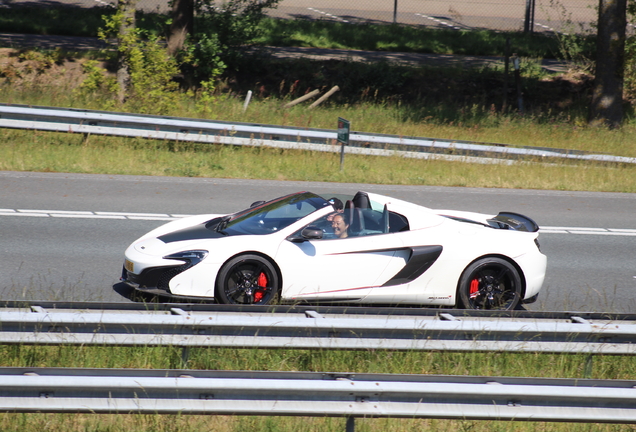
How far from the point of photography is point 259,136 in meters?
15.5

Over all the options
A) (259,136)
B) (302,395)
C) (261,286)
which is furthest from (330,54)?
(302,395)

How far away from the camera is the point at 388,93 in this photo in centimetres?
2333

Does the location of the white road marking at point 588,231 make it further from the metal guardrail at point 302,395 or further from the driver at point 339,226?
the metal guardrail at point 302,395

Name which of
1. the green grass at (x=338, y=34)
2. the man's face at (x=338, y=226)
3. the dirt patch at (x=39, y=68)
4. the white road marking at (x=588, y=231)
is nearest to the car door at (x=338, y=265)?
the man's face at (x=338, y=226)

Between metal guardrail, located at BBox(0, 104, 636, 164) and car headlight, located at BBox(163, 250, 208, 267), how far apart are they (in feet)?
27.9

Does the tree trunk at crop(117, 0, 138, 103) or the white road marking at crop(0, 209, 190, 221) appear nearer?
the white road marking at crop(0, 209, 190, 221)

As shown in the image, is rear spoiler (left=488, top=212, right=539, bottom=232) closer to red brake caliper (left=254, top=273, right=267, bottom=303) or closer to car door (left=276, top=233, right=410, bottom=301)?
car door (left=276, top=233, right=410, bottom=301)

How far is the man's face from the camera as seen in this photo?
23.7 ft

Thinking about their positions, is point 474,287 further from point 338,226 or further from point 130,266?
point 130,266

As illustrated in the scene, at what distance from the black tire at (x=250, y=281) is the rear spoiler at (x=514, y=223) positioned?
2.70 metres

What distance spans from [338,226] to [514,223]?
2201 millimetres

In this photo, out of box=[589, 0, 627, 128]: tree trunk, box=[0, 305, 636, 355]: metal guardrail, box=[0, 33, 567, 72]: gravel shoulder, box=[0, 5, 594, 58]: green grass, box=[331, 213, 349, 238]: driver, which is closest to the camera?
box=[0, 305, 636, 355]: metal guardrail

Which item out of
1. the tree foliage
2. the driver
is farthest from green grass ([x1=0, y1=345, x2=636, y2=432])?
the tree foliage

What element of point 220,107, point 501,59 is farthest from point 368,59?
point 220,107
